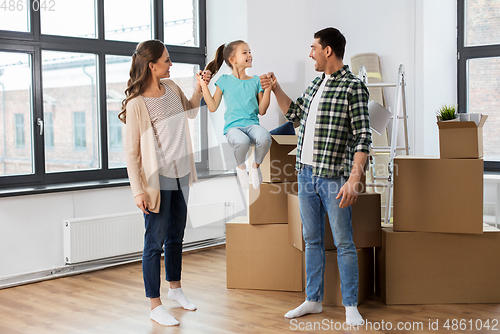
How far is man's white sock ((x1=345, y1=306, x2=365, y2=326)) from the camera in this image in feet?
8.07

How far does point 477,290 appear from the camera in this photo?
2.77m

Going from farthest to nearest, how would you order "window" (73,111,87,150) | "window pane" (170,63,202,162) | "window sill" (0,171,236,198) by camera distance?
"window pane" (170,63,202,162) < "window" (73,111,87,150) < "window sill" (0,171,236,198)

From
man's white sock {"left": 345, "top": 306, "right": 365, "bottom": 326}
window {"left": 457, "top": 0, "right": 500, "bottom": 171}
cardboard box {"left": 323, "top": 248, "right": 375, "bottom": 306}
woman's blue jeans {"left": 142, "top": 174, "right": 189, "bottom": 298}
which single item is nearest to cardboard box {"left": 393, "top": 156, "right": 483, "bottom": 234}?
cardboard box {"left": 323, "top": 248, "right": 375, "bottom": 306}

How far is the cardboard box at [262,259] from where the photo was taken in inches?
120

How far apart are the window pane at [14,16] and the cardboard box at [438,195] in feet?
9.17

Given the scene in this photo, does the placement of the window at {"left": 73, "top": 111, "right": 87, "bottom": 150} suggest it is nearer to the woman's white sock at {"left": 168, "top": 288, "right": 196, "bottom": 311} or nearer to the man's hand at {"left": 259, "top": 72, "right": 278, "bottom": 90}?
the woman's white sock at {"left": 168, "top": 288, "right": 196, "bottom": 311}

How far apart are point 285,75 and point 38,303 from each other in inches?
107

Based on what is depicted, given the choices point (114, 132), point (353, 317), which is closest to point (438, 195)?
point (353, 317)

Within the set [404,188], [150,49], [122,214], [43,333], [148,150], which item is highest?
[150,49]

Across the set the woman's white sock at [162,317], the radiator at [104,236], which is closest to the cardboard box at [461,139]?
the woman's white sock at [162,317]

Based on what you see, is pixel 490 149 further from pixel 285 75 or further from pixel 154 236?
pixel 154 236

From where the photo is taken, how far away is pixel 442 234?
275 centimetres

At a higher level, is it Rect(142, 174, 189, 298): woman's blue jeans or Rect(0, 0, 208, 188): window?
Rect(0, 0, 208, 188): window

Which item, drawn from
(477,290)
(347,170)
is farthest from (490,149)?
(347,170)
